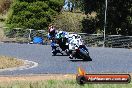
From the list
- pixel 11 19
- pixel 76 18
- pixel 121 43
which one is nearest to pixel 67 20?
pixel 76 18

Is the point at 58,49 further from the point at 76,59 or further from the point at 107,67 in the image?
the point at 107,67

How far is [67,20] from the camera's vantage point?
166 ft

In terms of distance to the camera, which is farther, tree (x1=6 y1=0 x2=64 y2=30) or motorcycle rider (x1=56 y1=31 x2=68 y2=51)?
tree (x1=6 y1=0 x2=64 y2=30)

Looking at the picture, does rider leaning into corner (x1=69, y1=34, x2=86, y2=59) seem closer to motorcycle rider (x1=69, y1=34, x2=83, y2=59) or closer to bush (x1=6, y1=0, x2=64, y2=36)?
motorcycle rider (x1=69, y1=34, x2=83, y2=59)

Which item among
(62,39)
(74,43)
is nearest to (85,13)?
(62,39)

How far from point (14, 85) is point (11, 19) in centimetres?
3576

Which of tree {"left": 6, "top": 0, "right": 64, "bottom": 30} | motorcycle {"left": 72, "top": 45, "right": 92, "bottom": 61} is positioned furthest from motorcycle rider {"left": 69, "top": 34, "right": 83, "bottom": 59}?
tree {"left": 6, "top": 0, "right": 64, "bottom": 30}

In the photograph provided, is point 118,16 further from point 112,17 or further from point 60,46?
point 60,46

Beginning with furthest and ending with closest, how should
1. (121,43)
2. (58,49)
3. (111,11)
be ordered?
(111,11)
(121,43)
(58,49)

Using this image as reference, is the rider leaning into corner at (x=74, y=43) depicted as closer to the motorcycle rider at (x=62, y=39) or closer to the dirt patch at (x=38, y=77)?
the motorcycle rider at (x=62, y=39)

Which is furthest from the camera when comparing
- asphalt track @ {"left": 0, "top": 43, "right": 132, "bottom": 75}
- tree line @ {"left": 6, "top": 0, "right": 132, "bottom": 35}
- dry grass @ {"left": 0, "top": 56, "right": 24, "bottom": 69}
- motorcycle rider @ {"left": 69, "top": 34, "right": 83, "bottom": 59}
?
tree line @ {"left": 6, "top": 0, "right": 132, "bottom": 35}

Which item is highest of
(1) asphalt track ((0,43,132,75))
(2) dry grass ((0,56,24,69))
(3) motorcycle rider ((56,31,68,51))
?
(3) motorcycle rider ((56,31,68,51))

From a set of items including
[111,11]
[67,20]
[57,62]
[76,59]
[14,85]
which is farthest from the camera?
[67,20]

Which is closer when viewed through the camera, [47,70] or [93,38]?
[47,70]
